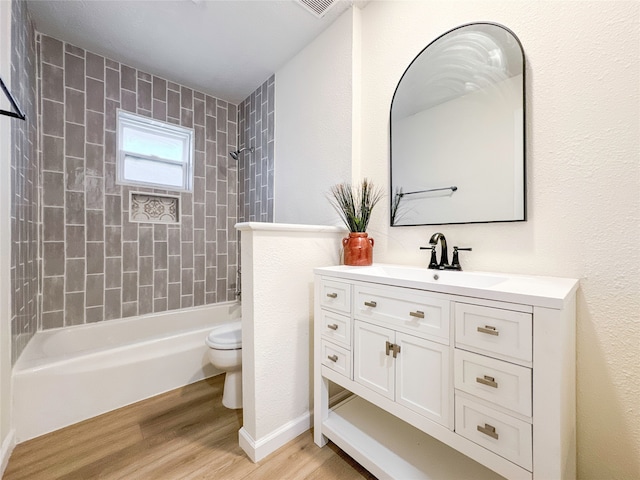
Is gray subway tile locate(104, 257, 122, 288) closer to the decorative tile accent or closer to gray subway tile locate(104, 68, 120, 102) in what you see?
the decorative tile accent

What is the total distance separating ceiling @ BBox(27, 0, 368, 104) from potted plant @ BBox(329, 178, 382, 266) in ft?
4.02

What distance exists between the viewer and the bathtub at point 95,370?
1.47 metres

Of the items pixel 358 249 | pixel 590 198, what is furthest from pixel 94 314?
pixel 590 198

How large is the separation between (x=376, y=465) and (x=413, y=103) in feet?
5.83

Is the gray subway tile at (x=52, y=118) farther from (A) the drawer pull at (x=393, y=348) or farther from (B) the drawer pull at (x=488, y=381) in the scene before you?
(B) the drawer pull at (x=488, y=381)

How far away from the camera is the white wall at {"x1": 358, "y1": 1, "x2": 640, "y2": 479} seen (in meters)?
0.91

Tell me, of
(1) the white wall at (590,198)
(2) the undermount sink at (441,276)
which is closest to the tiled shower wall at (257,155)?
(2) the undermount sink at (441,276)

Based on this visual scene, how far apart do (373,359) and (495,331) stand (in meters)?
0.50

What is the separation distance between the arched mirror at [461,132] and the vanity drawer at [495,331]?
22.2 inches

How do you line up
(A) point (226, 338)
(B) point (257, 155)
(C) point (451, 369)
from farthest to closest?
(B) point (257, 155) < (A) point (226, 338) < (C) point (451, 369)

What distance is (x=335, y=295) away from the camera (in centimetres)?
127

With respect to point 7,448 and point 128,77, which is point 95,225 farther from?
point 7,448

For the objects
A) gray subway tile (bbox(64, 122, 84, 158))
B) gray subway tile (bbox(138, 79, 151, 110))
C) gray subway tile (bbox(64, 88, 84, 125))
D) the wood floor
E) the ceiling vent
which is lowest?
the wood floor

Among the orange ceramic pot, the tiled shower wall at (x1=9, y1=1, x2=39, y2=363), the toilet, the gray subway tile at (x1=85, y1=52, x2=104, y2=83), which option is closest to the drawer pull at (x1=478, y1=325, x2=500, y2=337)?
the orange ceramic pot
